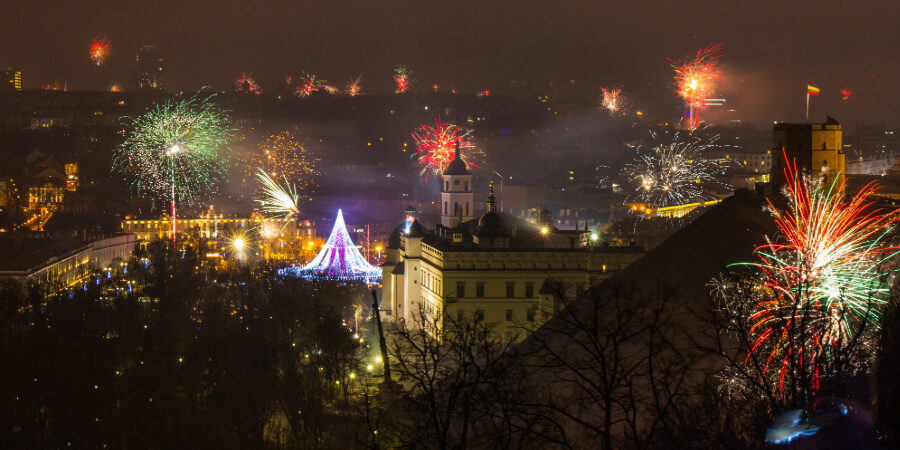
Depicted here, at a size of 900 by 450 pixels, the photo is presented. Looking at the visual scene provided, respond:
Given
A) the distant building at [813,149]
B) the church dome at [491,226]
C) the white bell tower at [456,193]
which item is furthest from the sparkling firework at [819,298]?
the white bell tower at [456,193]

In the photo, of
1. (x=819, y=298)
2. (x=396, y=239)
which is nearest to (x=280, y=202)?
(x=396, y=239)

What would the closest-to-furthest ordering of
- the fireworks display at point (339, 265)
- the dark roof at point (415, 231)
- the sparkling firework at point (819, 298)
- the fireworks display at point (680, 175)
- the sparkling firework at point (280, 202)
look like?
the sparkling firework at point (819, 298) < the dark roof at point (415, 231) < the fireworks display at point (339, 265) < the fireworks display at point (680, 175) < the sparkling firework at point (280, 202)

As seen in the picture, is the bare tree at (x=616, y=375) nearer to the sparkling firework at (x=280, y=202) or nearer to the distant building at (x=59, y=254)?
the distant building at (x=59, y=254)

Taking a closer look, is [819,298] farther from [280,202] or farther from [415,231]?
[280,202]

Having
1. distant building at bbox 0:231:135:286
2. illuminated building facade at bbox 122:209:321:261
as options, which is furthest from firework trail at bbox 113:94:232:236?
distant building at bbox 0:231:135:286

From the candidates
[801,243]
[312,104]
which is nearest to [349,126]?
[312,104]

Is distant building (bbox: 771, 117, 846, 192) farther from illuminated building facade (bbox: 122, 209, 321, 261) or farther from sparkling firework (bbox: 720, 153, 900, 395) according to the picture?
illuminated building facade (bbox: 122, 209, 321, 261)
